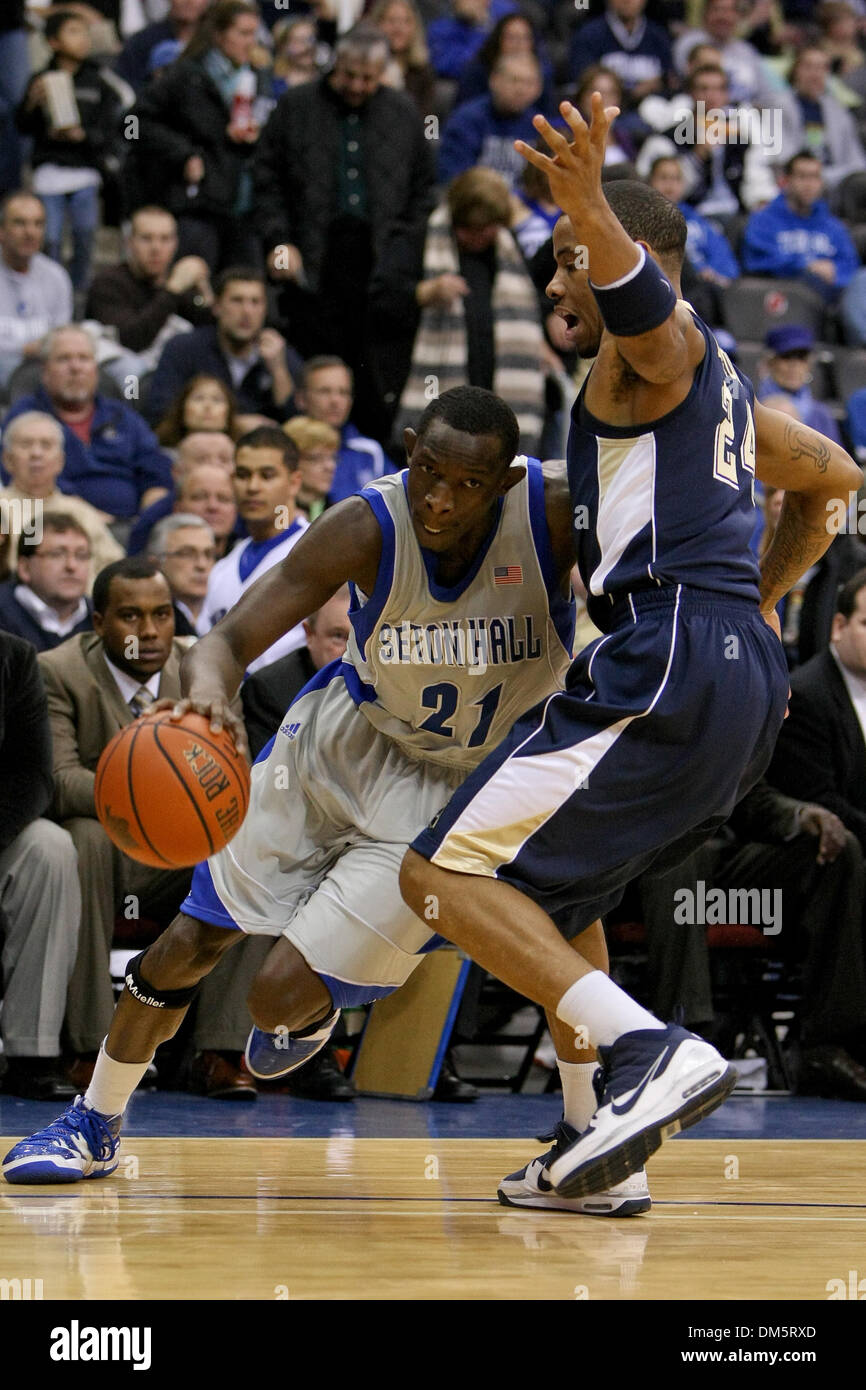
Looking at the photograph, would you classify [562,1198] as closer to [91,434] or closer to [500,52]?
[91,434]

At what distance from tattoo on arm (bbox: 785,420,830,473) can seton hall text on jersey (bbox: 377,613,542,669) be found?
64 centimetres

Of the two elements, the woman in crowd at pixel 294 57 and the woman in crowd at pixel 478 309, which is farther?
the woman in crowd at pixel 294 57

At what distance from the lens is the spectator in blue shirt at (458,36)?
12.5 metres

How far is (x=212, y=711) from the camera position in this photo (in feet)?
10.8

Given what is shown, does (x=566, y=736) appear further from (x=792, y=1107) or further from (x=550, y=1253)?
(x=792, y=1107)

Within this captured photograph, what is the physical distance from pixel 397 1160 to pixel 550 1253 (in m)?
1.40

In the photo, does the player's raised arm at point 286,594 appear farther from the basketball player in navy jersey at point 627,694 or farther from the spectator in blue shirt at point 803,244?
the spectator in blue shirt at point 803,244

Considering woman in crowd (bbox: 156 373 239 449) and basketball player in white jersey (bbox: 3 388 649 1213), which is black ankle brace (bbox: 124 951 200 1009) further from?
woman in crowd (bbox: 156 373 239 449)

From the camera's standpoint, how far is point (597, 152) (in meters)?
2.99

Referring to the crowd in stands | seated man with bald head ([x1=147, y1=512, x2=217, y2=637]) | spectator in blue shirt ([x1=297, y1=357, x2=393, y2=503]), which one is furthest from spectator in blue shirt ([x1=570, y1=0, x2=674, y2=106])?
seated man with bald head ([x1=147, y1=512, x2=217, y2=637])

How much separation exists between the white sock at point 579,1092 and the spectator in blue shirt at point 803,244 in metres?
8.77

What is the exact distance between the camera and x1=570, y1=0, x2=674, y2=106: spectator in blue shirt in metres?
12.6

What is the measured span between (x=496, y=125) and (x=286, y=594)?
25.3 feet

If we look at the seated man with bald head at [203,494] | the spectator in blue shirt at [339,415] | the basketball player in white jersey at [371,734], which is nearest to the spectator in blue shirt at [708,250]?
the spectator in blue shirt at [339,415]
